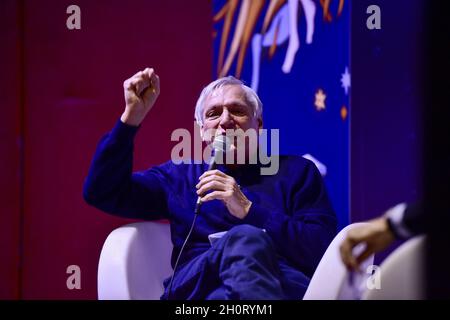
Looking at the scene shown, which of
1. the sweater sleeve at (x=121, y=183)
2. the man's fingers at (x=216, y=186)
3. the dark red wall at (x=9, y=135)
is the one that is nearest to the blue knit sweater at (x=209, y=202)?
the sweater sleeve at (x=121, y=183)

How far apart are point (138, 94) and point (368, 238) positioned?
840mm

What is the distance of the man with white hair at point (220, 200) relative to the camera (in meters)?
1.66

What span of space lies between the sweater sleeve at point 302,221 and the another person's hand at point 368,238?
16.7 inches

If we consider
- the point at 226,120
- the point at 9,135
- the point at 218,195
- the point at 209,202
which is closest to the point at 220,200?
the point at 209,202

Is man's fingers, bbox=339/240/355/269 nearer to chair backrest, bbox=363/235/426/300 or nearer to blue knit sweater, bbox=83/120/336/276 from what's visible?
chair backrest, bbox=363/235/426/300

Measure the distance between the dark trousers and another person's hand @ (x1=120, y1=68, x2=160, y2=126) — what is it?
46cm

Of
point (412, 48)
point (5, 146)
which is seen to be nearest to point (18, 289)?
point (5, 146)

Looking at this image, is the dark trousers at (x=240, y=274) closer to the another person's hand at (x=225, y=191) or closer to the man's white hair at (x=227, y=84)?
the another person's hand at (x=225, y=191)

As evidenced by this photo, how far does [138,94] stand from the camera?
1821 millimetres

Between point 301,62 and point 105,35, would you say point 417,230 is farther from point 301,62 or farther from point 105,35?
point 105,35

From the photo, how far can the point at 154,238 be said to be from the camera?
6.41 feet

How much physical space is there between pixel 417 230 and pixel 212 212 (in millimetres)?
737

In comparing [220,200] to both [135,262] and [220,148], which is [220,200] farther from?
[135,262]

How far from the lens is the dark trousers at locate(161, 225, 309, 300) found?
151 centimetres
